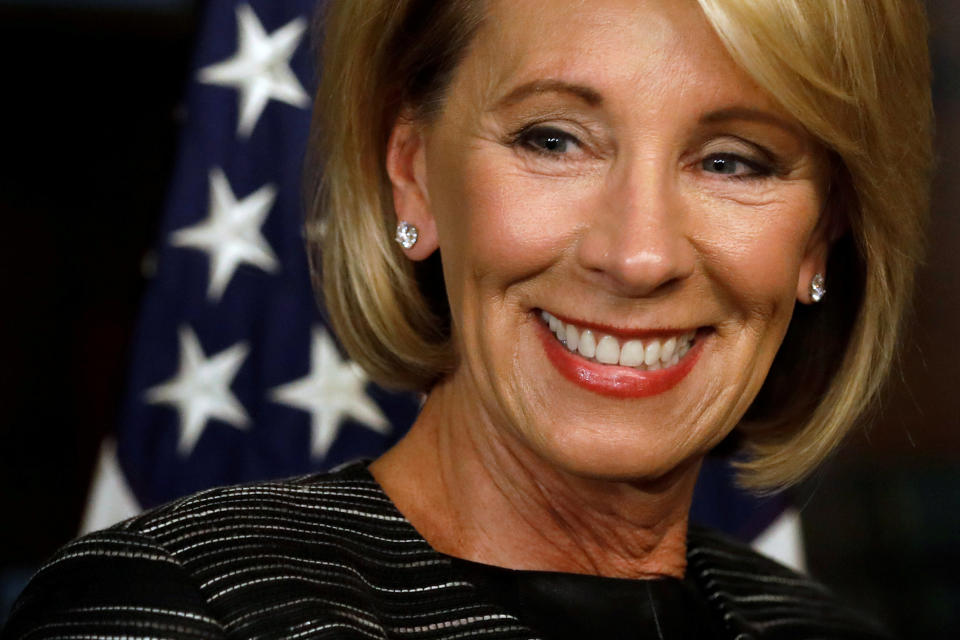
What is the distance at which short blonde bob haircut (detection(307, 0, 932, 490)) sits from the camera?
1.38 metres

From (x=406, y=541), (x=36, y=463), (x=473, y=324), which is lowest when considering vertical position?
(x=36, y=463)

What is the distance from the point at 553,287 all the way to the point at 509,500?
296 millimetres

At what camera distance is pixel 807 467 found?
6.07ft

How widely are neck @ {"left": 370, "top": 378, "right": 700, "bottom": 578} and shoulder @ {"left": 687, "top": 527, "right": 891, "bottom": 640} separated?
21 centimetres

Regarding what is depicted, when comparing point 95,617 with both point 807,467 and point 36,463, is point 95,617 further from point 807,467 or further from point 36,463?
point 36,463

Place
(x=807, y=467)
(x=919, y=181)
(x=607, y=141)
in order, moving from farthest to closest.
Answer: (x=807, y=467) < (x=919, y=181) < (x=607, y=141)

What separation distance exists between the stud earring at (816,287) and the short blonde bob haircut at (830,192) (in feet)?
0.20

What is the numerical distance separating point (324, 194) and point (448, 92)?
437 millimetres

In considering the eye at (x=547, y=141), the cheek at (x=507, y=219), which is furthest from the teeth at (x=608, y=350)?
the eye at (x=547, y=141)

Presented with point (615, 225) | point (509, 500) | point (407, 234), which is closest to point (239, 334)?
point (407, 234)

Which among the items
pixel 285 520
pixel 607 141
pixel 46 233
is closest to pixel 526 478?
pixel 285 520

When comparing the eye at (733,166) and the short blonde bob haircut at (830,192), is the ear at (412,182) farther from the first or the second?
the eye at (733,166)

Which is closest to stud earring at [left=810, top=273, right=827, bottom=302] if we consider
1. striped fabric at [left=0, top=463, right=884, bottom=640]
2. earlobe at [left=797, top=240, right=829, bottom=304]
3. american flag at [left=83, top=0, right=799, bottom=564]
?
earlobe at [left=797, top=240, right=829, bottom=304]

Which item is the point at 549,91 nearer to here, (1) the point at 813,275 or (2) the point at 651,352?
(2) the point at 651,352
